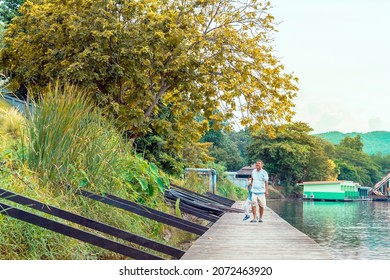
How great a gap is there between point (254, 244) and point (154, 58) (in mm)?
8572

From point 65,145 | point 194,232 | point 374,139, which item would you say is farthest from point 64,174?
point 374,139

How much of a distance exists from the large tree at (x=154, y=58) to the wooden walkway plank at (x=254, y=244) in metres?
5.69

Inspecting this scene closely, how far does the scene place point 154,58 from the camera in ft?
50.2

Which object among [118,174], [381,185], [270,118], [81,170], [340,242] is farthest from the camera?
[381,185]

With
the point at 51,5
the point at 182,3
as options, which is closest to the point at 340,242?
the point at 182,3

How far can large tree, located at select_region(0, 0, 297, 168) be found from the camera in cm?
1466

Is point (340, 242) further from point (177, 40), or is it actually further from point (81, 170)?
point (81, 170)

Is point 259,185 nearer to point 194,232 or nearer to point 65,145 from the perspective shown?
point 194,232

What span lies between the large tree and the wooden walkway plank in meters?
5.69

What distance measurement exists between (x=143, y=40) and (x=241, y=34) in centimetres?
268

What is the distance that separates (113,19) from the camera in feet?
48.7

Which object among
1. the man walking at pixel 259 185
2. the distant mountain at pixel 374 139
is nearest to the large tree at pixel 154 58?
the man walking at pixel 259 185

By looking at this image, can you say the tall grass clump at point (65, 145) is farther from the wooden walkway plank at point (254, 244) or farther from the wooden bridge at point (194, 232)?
the wooden walkway plank at point (254, 244)
